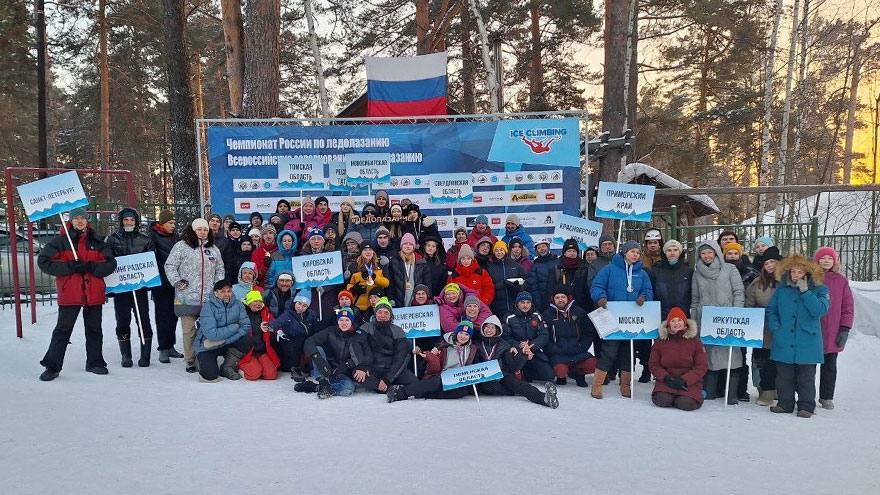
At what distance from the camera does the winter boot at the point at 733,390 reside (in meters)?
6.03

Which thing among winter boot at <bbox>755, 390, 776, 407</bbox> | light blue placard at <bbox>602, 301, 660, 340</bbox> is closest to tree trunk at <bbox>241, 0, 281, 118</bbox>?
light blue placard at <bbox>602, 301, 660, 340</bbox>

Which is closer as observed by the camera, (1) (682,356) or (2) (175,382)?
(1) (682,356)

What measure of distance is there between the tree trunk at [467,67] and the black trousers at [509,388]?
15.0 meters

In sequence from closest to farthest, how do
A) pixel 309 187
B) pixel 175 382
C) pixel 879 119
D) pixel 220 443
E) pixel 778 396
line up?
pixel 220 443, pixel 778 396, pixel 175 382, pixel 309 187, pixel 879 119

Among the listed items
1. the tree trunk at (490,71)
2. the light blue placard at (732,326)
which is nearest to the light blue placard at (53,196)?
the light blue placard at (732,326)

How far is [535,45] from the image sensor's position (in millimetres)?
20641

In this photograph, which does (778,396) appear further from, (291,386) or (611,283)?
(291,386)

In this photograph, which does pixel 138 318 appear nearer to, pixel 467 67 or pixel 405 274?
pixel 405 274

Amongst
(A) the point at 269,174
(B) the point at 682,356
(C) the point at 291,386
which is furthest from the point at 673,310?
(A) the point at 269,174

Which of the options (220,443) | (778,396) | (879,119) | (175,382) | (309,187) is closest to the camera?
(220,443)

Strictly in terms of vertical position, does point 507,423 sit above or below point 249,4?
below

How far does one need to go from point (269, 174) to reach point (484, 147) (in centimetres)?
341

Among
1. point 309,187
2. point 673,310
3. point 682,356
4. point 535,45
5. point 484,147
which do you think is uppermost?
point 535,45

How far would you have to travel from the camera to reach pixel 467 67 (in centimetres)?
2052
